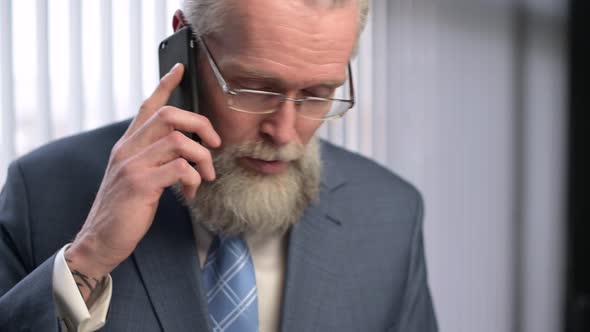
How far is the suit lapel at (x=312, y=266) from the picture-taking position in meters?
1.22

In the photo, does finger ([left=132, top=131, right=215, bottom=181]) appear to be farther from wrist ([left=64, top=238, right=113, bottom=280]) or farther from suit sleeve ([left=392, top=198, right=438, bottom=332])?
suit sleeve ([left=392, top=198, right=438, bottom=332])

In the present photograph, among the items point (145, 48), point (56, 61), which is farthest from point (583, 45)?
point (56, 61)

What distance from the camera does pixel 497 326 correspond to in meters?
2.99

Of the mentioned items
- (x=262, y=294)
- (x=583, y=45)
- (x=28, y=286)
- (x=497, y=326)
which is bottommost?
(x=497, y=326)

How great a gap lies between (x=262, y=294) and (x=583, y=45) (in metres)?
2.81

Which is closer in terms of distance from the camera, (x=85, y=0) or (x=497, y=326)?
(x=85, y=0)

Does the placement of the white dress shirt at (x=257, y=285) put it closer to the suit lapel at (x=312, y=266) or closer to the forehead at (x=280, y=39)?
the suit lapel at (x=312, y=266)

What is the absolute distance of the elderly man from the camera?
100 centimetres

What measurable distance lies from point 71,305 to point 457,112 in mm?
1918

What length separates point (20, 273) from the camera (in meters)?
1.14

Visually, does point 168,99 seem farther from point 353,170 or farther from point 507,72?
point 507,72

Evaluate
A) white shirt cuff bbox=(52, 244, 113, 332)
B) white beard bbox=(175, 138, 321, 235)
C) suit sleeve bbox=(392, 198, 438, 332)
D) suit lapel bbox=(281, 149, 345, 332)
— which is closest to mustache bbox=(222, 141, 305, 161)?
white beard bbox=(175, 138, 321, 235)

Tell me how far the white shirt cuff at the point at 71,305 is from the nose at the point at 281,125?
369 millimetres

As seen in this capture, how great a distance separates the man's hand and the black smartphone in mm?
82
